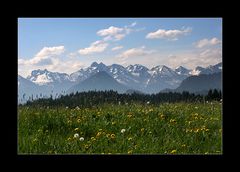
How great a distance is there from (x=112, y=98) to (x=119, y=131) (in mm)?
3030

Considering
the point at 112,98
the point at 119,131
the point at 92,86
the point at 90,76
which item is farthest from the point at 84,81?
the point at 119,131

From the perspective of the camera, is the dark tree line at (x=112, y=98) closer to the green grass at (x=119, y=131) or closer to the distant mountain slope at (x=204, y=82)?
the distant mountain slope at (x=204, y=82)

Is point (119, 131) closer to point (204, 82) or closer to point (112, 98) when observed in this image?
point (112, 98)

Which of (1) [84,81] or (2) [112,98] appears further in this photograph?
(1) [84,81]

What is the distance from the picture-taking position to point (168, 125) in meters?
6.76

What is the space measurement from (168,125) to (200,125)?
0.58m

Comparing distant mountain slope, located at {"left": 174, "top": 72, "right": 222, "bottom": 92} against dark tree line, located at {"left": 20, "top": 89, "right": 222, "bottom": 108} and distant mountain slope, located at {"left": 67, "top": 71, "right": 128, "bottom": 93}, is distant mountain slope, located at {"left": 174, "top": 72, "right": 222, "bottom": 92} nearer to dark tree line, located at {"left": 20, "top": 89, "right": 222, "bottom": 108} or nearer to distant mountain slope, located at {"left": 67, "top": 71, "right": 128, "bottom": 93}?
dark tree line, located at {"left": 20, "top": 89, "right": 222, "bottom": 108}

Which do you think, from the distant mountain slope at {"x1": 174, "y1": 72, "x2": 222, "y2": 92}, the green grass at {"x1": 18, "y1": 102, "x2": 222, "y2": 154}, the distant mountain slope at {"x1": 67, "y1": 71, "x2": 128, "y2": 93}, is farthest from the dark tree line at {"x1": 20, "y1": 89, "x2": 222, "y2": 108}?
the green grass at {"x1": 18, "y1": 102, "x2": 222, "y2": 154}

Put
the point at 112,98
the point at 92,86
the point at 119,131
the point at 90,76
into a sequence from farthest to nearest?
the point at 90,76 → the point at 92,86 → the point at 112,98 → the point at 119,131

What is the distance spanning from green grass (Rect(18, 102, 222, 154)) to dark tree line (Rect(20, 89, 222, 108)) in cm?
69

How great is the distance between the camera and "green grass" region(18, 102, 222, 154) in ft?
18.6

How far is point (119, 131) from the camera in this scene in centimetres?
648
